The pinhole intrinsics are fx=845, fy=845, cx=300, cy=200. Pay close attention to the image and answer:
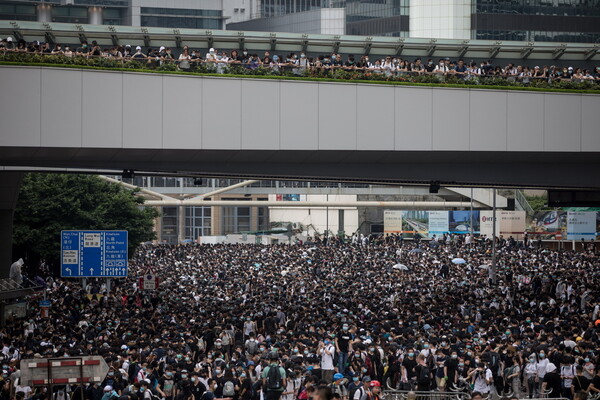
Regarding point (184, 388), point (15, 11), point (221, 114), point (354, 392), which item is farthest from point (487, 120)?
point (15, 11)

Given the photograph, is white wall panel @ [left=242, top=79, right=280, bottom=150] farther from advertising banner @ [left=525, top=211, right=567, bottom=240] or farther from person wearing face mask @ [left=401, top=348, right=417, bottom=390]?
advertising banner @ [left=525, top=211, right=567, bottom=240]

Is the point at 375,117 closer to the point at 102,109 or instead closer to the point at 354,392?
the point at 102,109

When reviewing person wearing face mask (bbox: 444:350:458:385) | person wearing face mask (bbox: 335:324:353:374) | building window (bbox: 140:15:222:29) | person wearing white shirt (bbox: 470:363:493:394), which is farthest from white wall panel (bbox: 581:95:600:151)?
building window (bbox: 140:15:222:29)

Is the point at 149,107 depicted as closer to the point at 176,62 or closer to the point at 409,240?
the point at 176,62

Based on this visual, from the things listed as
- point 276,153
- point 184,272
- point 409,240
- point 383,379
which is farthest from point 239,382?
point 409,240

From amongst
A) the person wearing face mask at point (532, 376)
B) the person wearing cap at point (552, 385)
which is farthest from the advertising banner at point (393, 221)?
the person wearing cap at point (552, 385)
